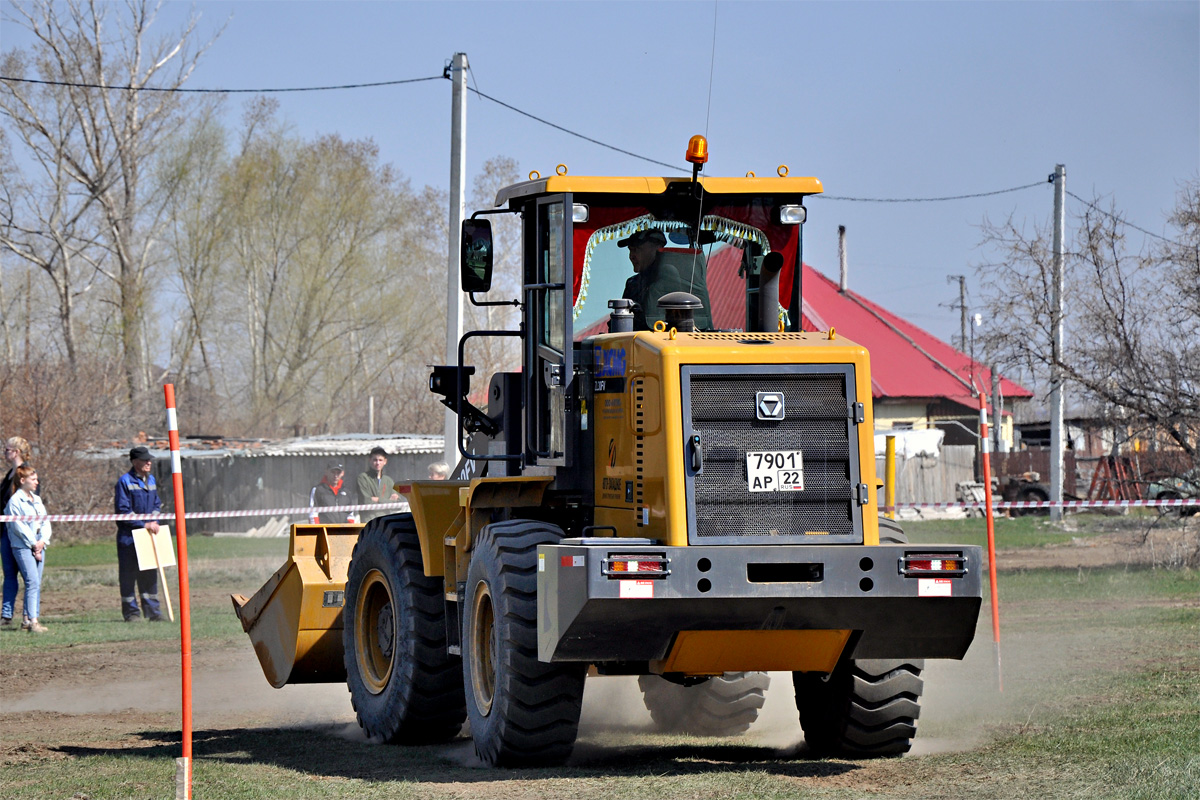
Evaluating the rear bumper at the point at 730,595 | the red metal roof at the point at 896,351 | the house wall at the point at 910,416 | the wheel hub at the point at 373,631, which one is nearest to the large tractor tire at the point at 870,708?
the rear bumper at the point at 730,595

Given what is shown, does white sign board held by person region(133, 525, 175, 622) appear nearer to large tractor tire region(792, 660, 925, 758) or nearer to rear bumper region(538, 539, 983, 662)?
large tractor tire region(792, 660, 925, 758)

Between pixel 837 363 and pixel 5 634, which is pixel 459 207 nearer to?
pixel 5 634

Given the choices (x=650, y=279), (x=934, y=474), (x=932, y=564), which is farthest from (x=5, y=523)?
(x=934, y=474)

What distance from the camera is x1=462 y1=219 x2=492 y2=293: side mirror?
28.2 ft

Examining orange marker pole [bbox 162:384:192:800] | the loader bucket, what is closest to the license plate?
orange marker pole [bbox 162:384:192:800]

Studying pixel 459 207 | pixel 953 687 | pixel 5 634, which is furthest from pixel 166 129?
pixel 953 687

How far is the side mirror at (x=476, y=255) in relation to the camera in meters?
8.59

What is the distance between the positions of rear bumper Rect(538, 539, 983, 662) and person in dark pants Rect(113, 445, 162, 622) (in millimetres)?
11191

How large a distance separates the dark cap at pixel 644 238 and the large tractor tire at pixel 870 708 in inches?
103

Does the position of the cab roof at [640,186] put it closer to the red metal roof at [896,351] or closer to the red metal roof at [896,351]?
the red metal roof at [896,351]

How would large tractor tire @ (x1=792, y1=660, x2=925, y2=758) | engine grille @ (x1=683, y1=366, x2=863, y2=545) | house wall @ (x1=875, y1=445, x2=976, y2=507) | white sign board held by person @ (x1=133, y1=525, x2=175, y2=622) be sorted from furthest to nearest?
house wall @ (x1=875, y1=445, x2=976, y2=507), white sign board held by person @ (x1=133, y1=525, x2=175, y2=622), large tractor tire @ (x1=792, y1=660, x2=925, y2=758), engine grille @ (x1=683, y1=366, x2=863, y2=545)

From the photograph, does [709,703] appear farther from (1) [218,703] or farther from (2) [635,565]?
(1) [218,703]

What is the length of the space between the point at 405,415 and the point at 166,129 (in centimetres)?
1491

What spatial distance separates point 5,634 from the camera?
1630 centimetres
